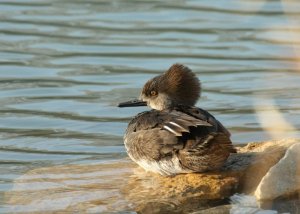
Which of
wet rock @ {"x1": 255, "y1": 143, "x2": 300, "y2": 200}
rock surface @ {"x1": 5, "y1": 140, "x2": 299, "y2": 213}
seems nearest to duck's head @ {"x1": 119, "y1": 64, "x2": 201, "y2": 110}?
rock surface @ {"x1": 5, "y1": 140, "x2": 299, "y2": 213}

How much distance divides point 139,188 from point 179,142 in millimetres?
454

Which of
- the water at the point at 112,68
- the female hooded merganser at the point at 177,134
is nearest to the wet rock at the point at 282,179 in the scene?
the female hooded merganser at the point at 177,134

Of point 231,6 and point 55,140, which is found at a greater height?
point 231,6

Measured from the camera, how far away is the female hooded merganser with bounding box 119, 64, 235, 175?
21.2 ft

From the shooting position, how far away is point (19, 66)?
431 inches

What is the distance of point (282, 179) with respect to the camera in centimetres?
621

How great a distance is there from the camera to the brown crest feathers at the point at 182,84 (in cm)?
743

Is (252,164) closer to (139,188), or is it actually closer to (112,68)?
(139,188)

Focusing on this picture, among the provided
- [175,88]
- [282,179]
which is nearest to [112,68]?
[175,88]

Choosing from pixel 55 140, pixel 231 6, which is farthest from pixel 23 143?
pixel 231 6

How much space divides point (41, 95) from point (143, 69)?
4.52 ft

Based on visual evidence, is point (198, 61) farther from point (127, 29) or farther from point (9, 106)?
point (9, 106)

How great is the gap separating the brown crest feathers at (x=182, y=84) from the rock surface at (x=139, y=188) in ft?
2.06

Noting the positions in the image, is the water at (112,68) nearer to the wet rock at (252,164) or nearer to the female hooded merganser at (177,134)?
the wet rock at (252,164)
